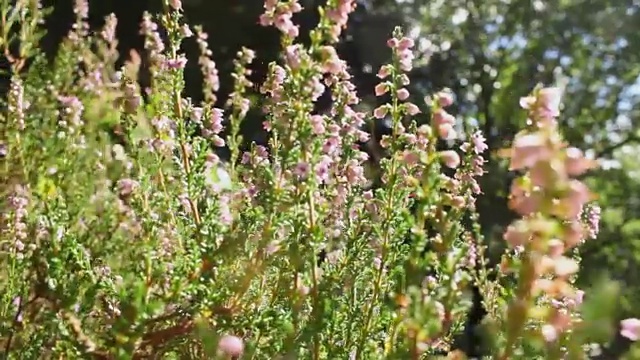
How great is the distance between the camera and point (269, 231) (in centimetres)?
134

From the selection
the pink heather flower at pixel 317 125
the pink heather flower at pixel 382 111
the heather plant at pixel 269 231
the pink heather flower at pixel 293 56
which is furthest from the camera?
the pink heather flower at pixel 382 111

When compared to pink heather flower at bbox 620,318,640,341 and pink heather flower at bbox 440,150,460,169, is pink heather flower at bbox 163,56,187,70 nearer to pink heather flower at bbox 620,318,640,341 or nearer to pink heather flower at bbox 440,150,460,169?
pink heather flower at bbox 440,150,460,169

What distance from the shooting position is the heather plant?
38.6 inches

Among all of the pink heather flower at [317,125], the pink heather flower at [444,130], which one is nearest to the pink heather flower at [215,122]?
the pink heather flower at [317,125]

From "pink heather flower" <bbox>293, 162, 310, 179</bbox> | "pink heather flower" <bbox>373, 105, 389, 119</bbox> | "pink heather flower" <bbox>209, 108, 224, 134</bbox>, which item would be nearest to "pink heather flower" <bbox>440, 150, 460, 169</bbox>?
"pink heather flower" <bbox>293, 162, 310, 179</bbox>

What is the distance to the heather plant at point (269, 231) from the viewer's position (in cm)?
98

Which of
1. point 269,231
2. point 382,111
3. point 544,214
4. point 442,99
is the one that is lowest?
point 544,214

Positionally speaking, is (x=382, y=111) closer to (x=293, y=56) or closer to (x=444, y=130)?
(x=293, y=56)

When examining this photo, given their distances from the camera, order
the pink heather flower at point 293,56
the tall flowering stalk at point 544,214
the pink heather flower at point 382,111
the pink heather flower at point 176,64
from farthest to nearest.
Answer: the pink heather flower at point 176,64 → the pink heather flower at point 382,111 → the pink heather flower at point 293,56 → the tall flowering stalk at point 544,214

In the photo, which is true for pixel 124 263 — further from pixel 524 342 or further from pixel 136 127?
pixel 524 342

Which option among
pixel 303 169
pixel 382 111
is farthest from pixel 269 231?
pixel 382 111

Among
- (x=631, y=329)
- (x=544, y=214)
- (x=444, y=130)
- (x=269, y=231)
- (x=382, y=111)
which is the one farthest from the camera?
(x=382, y=111)

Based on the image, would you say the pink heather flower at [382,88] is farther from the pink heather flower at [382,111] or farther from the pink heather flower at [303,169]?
the pink heather flower at [303,169]

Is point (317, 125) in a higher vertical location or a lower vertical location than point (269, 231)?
higher
